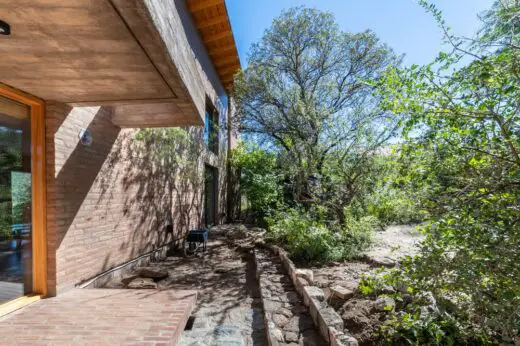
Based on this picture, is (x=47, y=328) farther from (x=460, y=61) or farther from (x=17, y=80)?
(x=460, y=61)

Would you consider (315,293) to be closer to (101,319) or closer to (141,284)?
(101,319)

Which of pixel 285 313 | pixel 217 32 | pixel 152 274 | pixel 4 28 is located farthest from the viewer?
pixel 217 32

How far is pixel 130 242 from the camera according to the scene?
17.6 feet

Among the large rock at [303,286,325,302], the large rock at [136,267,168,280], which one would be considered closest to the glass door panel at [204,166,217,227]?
the large rock at [136,267,168,280]

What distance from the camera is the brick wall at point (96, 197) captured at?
356 centimetres

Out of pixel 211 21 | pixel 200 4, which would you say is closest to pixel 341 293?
pixel 200 4

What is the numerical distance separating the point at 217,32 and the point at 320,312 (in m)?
10.1

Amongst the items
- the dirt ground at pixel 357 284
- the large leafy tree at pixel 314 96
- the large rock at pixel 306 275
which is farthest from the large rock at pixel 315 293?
the large leafy tree at pixel 314 96

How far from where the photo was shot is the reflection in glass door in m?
3.10

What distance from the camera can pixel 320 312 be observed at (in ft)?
9.66

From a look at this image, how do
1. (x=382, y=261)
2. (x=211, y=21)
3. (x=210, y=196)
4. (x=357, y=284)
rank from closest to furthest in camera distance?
(x=357, y=284), (x=382, y=261), (x=211, y=21), (x=210, y=196)

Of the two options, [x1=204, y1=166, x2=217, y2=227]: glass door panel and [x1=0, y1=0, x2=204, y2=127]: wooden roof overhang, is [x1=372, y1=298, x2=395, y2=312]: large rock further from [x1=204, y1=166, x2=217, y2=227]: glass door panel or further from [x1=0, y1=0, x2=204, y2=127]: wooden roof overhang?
[x1=204, y1=166, x2=217, y2=227]: glass door panel

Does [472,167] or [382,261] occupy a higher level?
[472,167]

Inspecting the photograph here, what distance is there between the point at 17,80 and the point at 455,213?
166 inches
